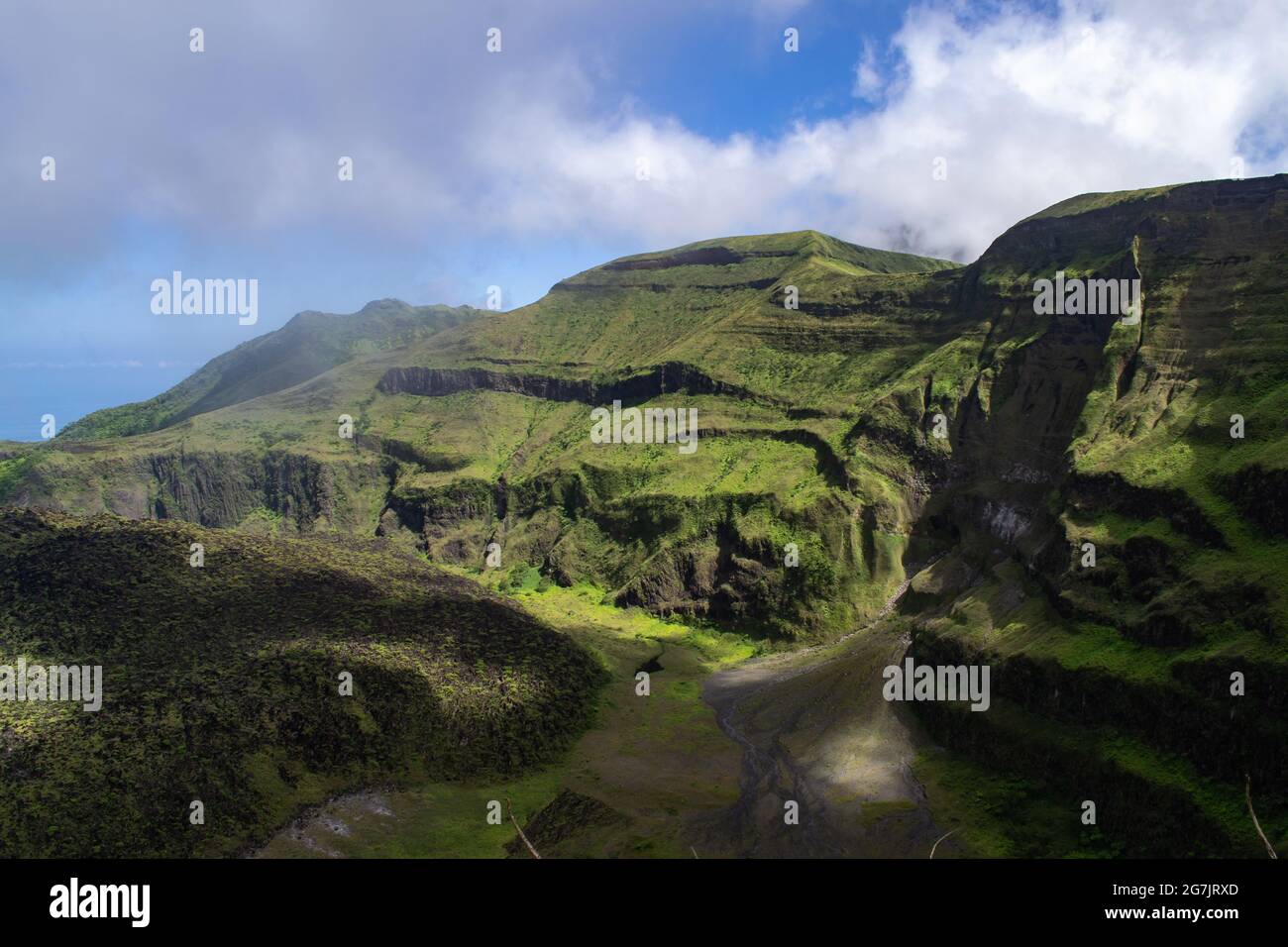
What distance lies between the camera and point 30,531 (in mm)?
86062
